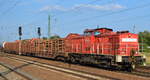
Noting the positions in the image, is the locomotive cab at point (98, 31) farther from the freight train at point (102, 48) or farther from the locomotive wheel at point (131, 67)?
the locomotive wheel at point (131, 67)

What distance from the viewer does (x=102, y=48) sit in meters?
18.8

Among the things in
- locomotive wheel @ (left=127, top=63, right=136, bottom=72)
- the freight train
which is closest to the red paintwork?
the freight train

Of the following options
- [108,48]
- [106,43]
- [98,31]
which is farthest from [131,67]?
[98,31]

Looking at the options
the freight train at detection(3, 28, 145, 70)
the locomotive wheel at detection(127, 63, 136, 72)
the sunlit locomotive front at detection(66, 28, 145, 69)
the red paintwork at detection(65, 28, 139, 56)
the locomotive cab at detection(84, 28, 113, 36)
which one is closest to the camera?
the locomotive wheel at detection(127, 63, 136, 72)

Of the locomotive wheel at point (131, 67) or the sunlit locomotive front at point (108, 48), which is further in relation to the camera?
the sunlit locomotive front at point (108, 48)

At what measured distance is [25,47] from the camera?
41156 mm

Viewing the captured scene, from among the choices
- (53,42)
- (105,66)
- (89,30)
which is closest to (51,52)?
(53,42)

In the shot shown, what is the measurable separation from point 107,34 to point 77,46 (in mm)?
4404

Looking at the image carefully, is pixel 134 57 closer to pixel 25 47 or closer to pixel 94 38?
pixel 94 38

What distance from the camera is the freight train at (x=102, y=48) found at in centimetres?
1713

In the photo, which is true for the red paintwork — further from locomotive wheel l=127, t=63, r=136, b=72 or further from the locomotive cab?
locomotive wheel l=127, t=63, r=136, b=72

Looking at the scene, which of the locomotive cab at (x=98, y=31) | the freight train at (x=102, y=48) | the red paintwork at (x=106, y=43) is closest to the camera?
the freight train at (x=102, y=48)

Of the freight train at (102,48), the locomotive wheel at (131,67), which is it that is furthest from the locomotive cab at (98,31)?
the locomotive wheel at (131,67)

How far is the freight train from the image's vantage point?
17134 mm
